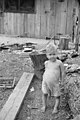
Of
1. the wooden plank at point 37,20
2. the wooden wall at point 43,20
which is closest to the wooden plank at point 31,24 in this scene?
the wooden wall at point 43,20

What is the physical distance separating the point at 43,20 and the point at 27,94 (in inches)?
324

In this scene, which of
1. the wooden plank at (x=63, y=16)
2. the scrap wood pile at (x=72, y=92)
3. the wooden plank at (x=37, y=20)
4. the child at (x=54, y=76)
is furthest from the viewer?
the wooden plank at (x=37, y=20)

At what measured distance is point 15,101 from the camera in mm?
5461

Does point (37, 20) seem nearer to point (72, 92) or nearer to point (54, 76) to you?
point (54, 76)

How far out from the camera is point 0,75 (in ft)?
25.6

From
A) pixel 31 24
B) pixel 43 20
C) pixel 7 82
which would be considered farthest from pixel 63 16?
pixel 7 82

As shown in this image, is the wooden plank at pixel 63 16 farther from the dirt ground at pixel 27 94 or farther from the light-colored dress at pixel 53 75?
the light-colored dress at pixel 53 75

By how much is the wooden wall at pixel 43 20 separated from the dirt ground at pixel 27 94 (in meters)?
4.02

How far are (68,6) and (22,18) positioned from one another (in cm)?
260

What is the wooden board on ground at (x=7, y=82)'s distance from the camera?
21.8 feet

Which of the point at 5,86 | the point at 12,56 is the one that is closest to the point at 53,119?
the point at 5,86

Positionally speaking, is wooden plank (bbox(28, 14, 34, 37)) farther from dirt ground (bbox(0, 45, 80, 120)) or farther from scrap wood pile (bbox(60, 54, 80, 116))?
scrap wood pile (bbox(60, 54, 80, 116))

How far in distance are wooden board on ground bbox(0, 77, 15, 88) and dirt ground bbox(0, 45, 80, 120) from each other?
0.14 metres

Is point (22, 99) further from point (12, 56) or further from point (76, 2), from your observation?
point (76, 2)
